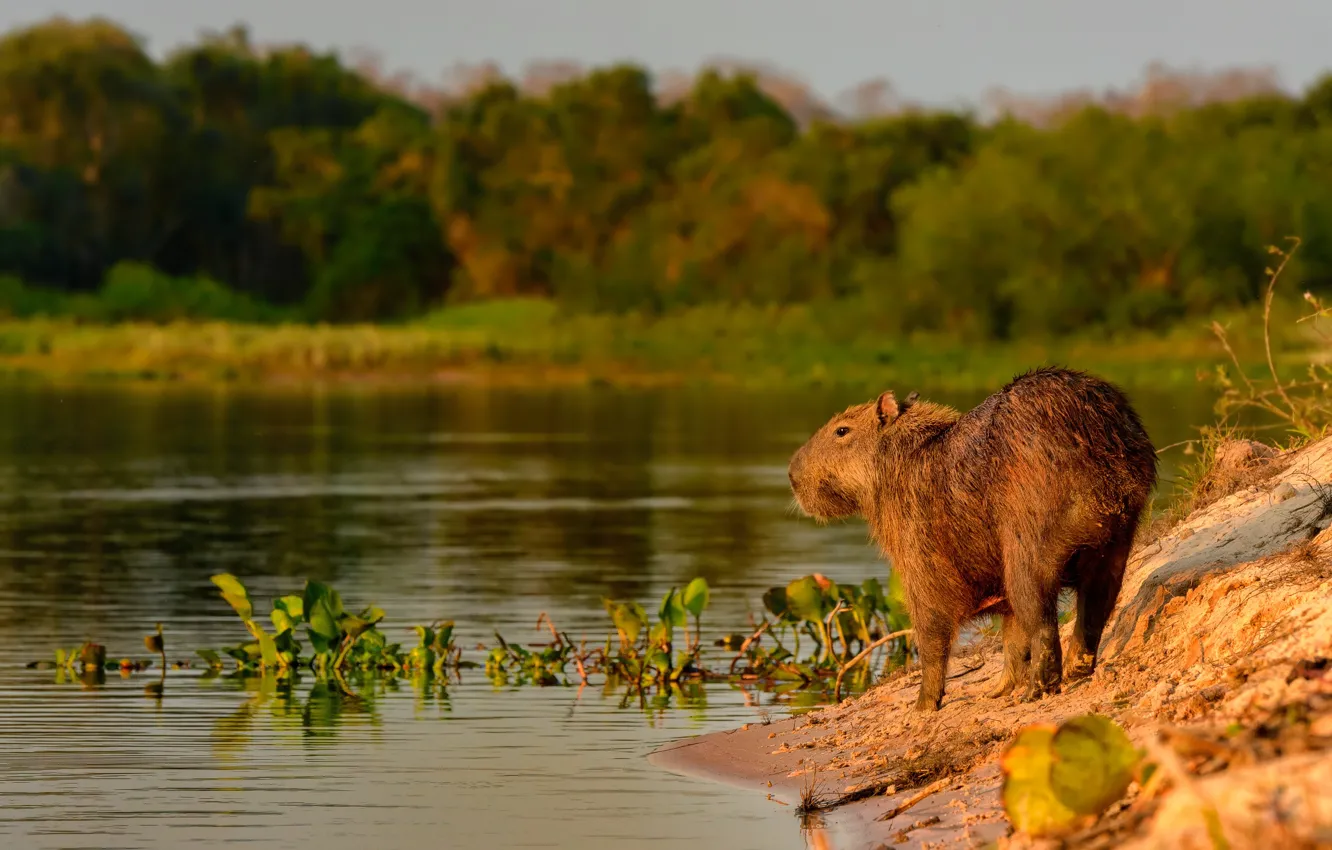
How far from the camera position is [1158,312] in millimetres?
80750

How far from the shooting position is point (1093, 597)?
1077 centimetres

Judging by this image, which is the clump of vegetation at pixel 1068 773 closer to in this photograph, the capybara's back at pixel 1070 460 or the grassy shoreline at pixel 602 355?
the capybara's back at pixel 1070 460

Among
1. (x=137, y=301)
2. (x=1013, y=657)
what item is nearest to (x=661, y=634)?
(x=1013, y=657)

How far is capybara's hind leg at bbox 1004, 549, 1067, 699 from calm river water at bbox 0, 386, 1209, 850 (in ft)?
4.76

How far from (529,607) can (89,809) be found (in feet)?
28.2

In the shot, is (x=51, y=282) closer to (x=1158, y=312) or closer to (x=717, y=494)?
(x=1158, y=312)

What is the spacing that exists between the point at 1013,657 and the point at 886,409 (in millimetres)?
1401

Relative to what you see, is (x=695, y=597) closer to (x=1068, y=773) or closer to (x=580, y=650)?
(x=580, y=650)

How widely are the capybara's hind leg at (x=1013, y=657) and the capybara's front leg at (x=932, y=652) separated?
271 mm

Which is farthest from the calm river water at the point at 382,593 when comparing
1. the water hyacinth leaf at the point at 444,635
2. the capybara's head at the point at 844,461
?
the capybara's head at the point at 844,461

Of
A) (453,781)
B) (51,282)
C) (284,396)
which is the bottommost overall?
(453,781)

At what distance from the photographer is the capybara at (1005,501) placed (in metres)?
10.2

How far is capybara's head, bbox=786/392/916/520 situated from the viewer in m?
11.3

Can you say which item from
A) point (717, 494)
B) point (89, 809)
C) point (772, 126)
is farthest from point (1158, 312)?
point (89, 809)
